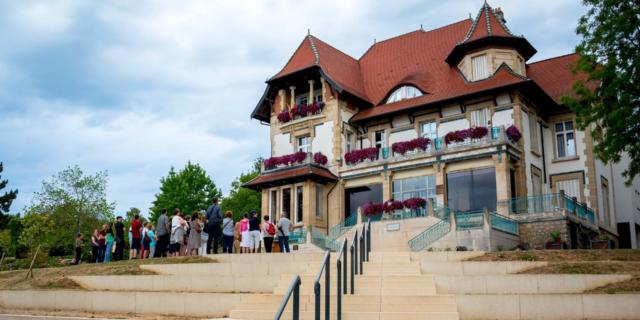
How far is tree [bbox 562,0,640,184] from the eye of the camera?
18297mm

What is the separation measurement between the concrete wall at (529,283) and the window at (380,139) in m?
19.9

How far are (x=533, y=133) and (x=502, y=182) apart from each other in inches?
172

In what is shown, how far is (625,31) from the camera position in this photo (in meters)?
18.7

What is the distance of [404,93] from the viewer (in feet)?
106

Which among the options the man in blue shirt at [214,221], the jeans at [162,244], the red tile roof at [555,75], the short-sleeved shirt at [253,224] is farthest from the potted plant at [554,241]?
the jeans at [162,244]

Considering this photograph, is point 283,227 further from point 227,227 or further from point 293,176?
point 293,176

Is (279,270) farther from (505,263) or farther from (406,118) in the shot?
(406,118)

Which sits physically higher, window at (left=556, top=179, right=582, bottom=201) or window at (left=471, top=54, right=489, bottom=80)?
window at (left=471, top=54, right=489, bottom=80)

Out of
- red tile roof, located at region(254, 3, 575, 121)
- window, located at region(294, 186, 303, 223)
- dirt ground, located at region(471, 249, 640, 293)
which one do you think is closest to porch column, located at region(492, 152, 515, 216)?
red tile roof, located at region(254, 3, 575, 121)

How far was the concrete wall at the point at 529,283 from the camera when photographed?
12.2 metres

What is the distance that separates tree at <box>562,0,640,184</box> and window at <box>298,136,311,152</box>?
52.1 ft

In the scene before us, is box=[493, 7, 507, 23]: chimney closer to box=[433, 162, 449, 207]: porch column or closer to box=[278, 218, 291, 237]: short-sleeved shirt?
box=[433, 162, 449, 207]: porch column

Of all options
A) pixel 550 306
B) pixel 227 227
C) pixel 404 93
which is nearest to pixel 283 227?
pixel 227 227

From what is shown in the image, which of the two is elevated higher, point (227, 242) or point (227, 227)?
point (227, 227)
